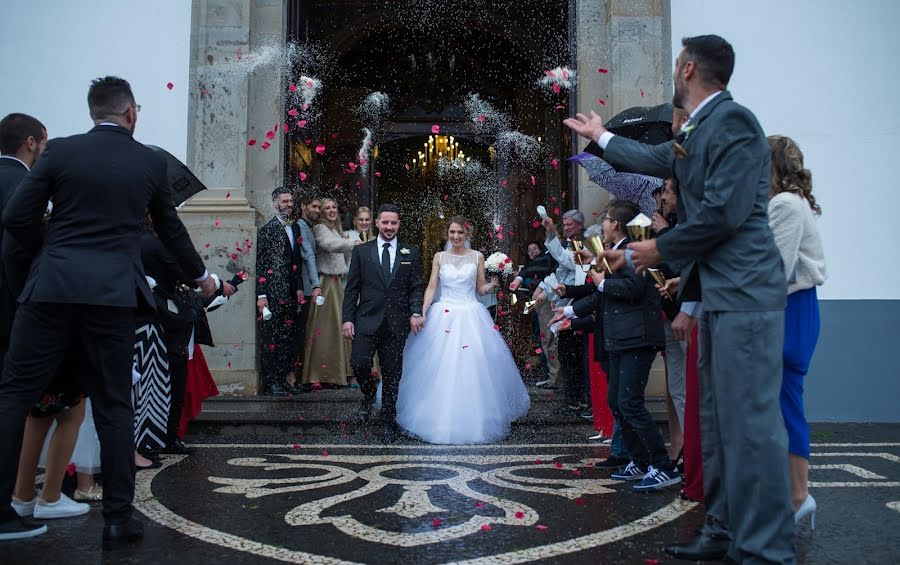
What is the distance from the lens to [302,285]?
8391 mm

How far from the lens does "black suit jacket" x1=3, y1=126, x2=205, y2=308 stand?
133 inches

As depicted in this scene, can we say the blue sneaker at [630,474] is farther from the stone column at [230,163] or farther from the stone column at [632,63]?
the stone column at [230,163]

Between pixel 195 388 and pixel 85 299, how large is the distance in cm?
341

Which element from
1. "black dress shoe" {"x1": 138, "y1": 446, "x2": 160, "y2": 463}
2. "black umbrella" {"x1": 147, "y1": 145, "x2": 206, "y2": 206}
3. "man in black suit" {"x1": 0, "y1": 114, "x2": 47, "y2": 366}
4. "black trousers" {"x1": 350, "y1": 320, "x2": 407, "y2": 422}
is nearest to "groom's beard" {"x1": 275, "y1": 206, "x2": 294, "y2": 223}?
"black umbrella" {"x1": 147, "y1": 145, "x2": 206, "y2": 206}

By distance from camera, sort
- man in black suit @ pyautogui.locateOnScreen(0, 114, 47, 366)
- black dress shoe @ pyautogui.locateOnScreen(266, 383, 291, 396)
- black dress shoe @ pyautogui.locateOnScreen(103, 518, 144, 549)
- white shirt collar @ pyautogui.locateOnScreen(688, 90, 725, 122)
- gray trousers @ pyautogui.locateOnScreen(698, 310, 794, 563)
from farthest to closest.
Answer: black dress shoe @ pyautogui.locateOnScreen(266, 383, 291, 396)
man in black suit @ pyautogui.locateOnScreen(0, 114, 47, 366)
black dress shoe @ pyautogui.locateOnScreen(103, 518, 144, 549)
white shirt collar @ pyautogui.locateOnScreen(688, 90, 725, 122)
gray trousers @ pyautogui.locateOnScreen(698, 310, 794, 563)

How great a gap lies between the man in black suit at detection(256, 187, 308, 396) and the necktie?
5.04 feet

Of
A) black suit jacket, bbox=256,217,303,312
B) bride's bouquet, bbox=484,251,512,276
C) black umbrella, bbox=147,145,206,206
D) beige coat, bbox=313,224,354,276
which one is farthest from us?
bride's bouquet, bbox=484,251,512,276

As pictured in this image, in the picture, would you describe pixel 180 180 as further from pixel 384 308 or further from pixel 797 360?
pixel 797 360

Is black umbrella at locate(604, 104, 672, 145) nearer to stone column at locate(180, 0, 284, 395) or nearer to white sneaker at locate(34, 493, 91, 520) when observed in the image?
stone column at locate(180, 0, 284, 395)

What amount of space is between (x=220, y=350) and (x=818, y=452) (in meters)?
5.68

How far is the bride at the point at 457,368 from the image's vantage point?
21.6ft

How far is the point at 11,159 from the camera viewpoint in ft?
13.1

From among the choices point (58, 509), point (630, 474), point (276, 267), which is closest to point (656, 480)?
point (630, 474)

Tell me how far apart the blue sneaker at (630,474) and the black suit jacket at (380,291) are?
2.56m
